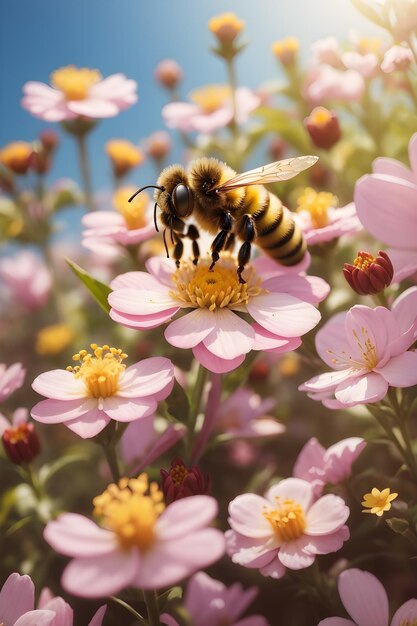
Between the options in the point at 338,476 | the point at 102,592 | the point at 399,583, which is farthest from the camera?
the point at 399,583

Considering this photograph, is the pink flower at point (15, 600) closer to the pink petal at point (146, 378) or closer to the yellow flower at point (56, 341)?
the pink petal at point (146, 378)

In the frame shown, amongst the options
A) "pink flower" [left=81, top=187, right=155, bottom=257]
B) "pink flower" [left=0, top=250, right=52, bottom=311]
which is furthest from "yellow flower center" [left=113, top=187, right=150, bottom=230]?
"pink flower" [left=0, top=250, right=52, bottom=311]

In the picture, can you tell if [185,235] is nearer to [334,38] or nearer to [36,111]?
[36,111]

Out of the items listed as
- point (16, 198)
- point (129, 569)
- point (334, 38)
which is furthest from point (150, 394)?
point (16, 198)

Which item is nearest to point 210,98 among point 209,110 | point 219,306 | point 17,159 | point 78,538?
point 209,110

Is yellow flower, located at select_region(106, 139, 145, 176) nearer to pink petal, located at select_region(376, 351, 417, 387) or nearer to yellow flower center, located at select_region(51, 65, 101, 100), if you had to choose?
yellow flower center, located at select_region(51, 65, 101, 100)

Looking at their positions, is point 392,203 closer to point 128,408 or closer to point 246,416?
point 128,408
